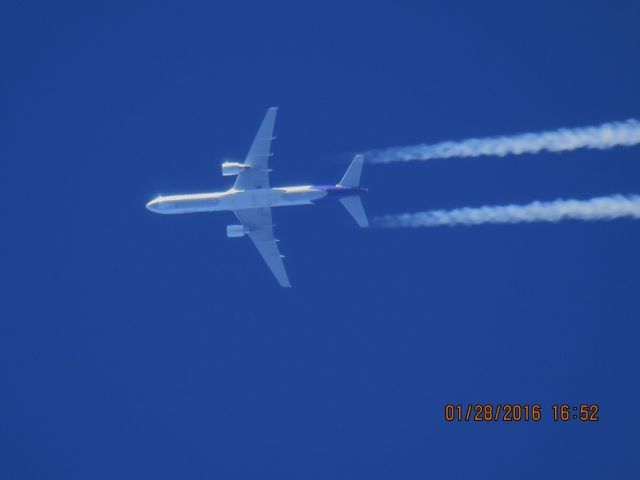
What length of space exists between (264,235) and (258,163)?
16.2 feet

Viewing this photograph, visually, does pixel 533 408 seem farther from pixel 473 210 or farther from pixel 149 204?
pixel 149 204

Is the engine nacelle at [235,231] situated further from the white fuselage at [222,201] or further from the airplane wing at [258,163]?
the airplane wing at [258,163]

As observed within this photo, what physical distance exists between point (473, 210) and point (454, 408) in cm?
1276

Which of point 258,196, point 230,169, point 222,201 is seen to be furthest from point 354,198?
point 222,201

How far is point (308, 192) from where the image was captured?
46.4 m

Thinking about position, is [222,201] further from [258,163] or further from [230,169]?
[258,163]

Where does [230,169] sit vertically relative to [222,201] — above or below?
above

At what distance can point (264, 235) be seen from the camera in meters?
51.3

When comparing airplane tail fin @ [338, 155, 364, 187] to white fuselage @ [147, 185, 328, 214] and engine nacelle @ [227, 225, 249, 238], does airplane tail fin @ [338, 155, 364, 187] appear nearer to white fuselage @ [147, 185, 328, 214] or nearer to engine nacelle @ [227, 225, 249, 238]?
white fuselage @ [147, 185, 328, 214]

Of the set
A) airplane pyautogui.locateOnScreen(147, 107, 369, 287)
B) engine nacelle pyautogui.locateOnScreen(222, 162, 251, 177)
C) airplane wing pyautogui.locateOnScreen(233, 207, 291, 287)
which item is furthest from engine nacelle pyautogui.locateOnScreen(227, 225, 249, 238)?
engine nacelle pyautogui.locateOnScreen(222, 162, 251, 177)

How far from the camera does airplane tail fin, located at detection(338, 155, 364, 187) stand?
46.0 m

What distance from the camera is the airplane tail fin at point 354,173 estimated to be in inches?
1811

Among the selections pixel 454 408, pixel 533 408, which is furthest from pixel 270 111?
pixel 533 408

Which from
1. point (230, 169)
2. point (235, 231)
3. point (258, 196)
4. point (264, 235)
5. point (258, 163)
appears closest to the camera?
point (258, 196)
